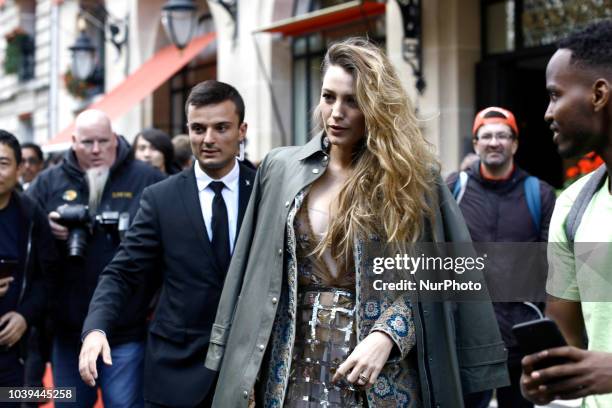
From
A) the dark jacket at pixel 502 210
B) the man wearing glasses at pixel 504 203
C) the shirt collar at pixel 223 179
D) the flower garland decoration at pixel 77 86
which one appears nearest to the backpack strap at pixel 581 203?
the shirt collar at pixel 223 179

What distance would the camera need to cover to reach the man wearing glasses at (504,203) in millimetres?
5312

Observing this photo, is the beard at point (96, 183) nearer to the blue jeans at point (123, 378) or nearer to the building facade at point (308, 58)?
the blue jeans at point (123, 378)

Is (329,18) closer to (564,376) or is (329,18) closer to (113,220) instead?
(113,220)

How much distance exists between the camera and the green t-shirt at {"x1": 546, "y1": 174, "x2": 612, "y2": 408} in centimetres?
253

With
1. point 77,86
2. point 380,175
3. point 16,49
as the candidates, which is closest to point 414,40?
point 380,175

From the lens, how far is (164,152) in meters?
7.33

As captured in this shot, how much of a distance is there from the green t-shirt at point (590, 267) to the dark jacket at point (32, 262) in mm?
3049

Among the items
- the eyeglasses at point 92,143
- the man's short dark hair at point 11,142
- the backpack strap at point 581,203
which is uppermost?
the eyeglasses at point 92,143

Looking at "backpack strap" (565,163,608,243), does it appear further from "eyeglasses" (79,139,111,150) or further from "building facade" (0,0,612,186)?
"eyeglasses" (79,139,111,150)

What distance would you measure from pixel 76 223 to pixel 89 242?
0.53 ft

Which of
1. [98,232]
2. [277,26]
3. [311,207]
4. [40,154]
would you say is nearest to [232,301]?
[311,207]

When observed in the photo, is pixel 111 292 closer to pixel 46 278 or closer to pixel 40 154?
pixel 46 278

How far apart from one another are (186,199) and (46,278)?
1.31 metres

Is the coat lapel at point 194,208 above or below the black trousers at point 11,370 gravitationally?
above
